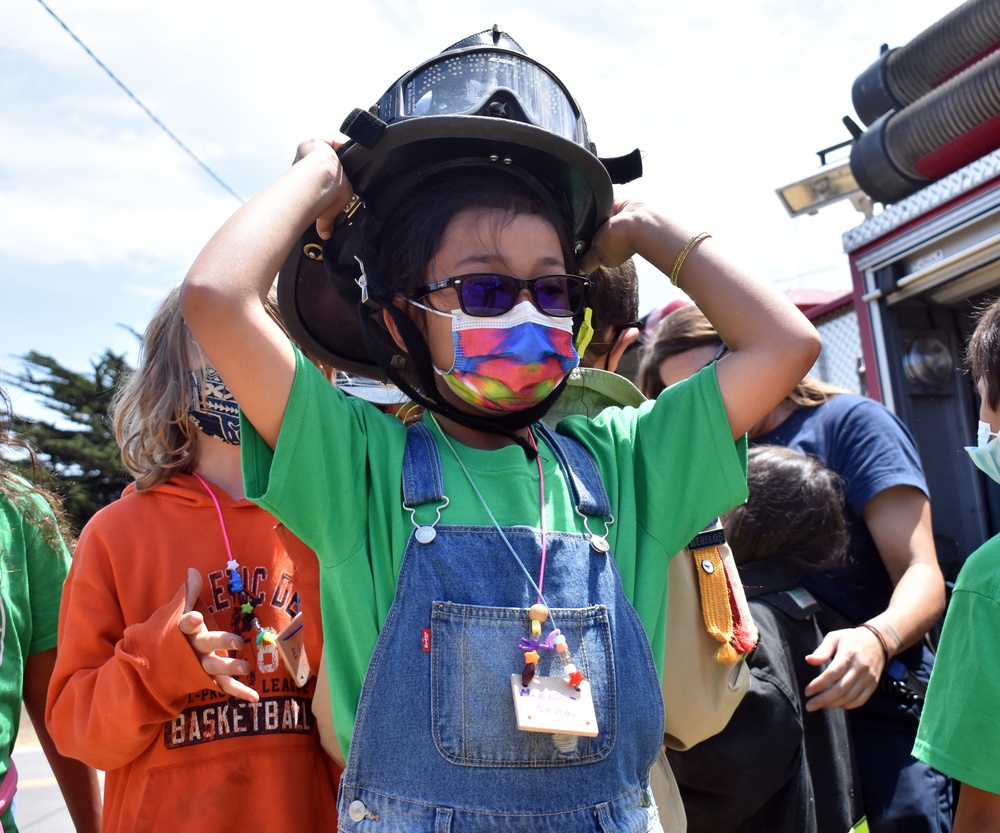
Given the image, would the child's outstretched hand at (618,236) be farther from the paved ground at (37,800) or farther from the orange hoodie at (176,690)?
the paved ground at (37,800)

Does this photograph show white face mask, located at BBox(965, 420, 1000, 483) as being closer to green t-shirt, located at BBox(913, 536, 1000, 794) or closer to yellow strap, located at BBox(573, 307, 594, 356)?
green t-shirt, located at BBox(913, 536, 1000, 794)

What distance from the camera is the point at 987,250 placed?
355cm

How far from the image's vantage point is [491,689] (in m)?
1.51

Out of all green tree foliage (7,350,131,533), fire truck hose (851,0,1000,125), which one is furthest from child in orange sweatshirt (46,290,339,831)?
green tree foliage (7,350,131,533)

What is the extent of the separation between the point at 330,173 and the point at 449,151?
0.26m

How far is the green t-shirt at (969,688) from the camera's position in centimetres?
175

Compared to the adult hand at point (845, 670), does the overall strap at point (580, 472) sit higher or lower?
higher

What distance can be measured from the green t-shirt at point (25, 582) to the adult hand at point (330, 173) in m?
1.19

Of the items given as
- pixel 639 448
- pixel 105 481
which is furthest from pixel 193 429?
pixel 105 481

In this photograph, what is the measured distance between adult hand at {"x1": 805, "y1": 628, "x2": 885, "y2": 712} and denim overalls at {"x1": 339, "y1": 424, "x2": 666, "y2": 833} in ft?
2.63

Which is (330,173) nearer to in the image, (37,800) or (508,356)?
(508,356)

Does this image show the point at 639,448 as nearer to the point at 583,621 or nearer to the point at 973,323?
the point at 583,621

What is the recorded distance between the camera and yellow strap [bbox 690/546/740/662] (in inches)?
75.9

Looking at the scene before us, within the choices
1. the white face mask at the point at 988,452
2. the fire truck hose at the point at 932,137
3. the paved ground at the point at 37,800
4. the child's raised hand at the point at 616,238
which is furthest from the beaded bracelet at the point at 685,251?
the paved ground at the point at 37,800
